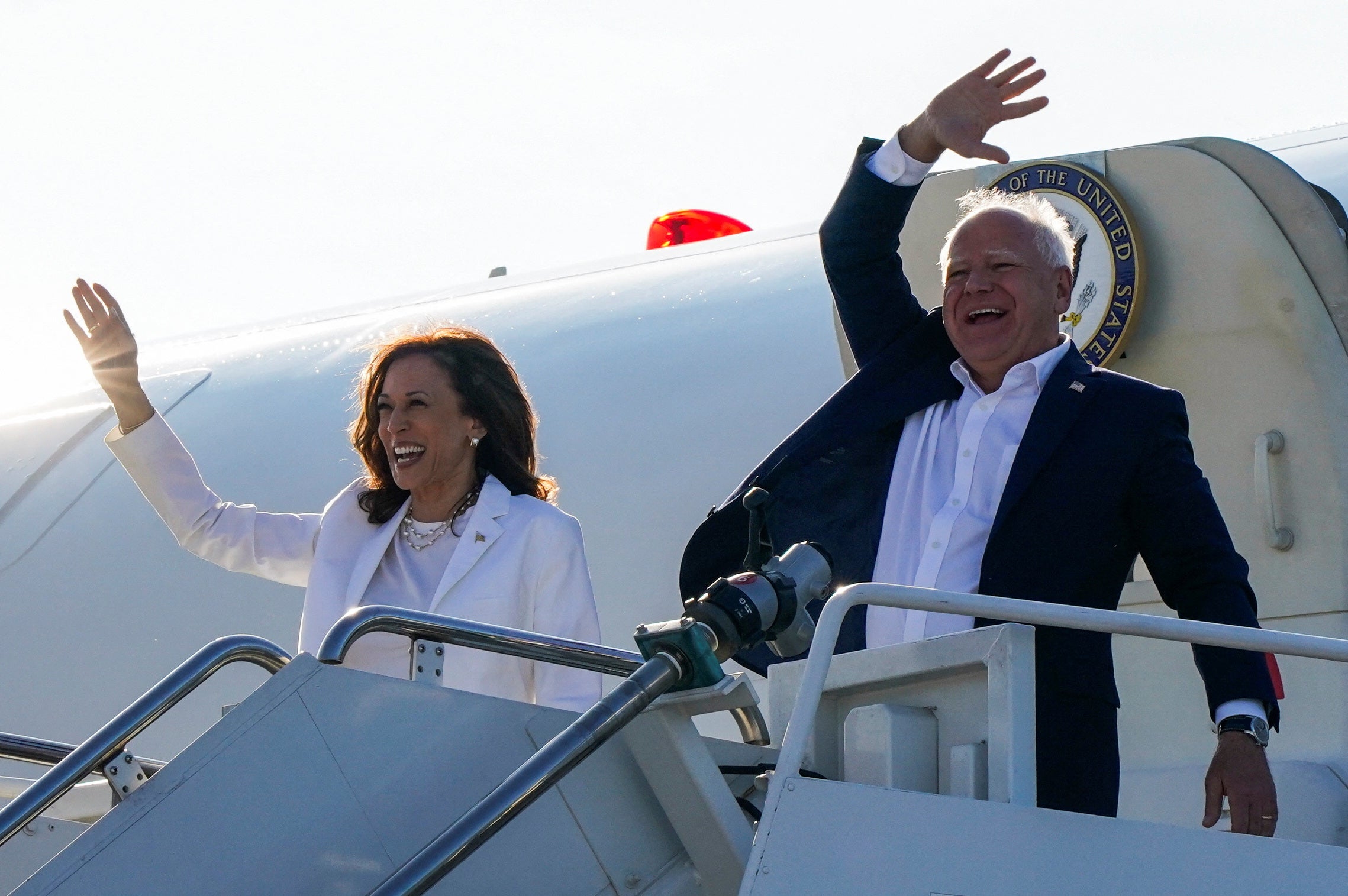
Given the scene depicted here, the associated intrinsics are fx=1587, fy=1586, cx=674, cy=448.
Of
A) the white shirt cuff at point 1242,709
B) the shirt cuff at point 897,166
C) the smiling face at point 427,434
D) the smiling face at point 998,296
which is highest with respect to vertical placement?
the shirt cuff at point 897,166

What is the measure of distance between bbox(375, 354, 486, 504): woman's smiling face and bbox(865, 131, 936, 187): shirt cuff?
1265 millimetres

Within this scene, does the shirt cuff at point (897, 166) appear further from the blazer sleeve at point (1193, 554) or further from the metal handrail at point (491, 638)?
the metal handrail at point (491, 638)

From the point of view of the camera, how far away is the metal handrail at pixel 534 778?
239 centimetres

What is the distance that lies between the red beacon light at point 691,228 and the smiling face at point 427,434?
388 centimetres

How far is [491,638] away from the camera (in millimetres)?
2965

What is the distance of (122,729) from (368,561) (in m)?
1.16

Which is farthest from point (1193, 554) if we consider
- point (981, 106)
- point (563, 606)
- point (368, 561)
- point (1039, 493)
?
point (368, 561)

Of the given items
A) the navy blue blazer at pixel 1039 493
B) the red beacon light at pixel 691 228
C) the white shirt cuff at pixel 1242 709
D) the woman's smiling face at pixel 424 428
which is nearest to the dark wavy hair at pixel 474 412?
the woman's smiling face at pixel 424 428

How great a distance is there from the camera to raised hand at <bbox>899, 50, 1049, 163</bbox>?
10.8 feet

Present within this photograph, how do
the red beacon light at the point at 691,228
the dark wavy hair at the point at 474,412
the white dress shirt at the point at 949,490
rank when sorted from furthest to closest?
the red beacon light at the point at 691,228
the dark wavy hair at the point at 474,412
the white dress shirt at the point at 949,490

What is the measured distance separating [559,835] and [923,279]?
2.63 meters

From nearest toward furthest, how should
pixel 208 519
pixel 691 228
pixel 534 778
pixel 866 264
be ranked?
pixel 534 778
pixel 866 264
pixel 208 519
pixel 691 228

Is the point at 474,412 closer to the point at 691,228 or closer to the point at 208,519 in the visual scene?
the point at 208,519

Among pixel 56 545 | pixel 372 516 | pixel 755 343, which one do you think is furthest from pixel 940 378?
pixel 56 545
